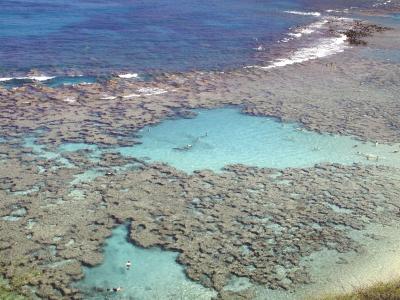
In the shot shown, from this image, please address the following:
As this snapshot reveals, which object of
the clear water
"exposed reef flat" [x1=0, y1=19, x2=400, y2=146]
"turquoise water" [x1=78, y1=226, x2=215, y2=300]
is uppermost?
"exposed reef flat" [x1=0, y1=19, x2=400, y2=146]

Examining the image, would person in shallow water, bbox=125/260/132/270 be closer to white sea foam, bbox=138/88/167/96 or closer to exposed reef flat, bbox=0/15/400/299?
exposed reef flat, bbox=0/15/400/299

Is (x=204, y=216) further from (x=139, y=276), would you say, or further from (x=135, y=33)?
(x=135, y=33)

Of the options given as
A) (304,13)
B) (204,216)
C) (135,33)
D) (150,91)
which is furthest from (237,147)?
(304,13)

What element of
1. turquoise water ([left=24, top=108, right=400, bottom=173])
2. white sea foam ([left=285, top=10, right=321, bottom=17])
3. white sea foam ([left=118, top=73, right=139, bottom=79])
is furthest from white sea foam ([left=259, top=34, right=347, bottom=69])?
turquoise water ([left=24, top=108, right=400, bottom=173])

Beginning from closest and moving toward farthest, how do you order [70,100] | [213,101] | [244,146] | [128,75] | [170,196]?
1. [170,196]
2. [244,146]
3. [70,100]
4. [213,101]
5. [128,75]

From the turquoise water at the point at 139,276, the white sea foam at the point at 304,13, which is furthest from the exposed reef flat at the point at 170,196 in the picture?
the white sea foam at the point at 304,13

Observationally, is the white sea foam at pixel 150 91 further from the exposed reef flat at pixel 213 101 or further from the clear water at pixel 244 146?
the clear water at pixel 244 146
